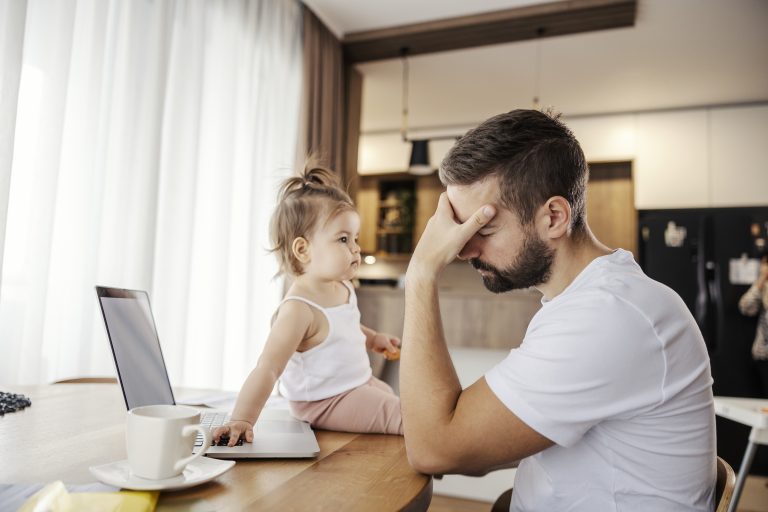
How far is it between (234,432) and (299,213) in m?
0.67

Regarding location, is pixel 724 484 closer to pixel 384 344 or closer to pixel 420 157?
pixel 384 344

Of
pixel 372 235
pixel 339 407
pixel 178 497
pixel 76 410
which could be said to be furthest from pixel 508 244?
pixel 372 235

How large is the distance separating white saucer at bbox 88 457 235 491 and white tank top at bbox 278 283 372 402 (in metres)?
0.38

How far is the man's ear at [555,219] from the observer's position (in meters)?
0.98

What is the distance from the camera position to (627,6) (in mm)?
3248

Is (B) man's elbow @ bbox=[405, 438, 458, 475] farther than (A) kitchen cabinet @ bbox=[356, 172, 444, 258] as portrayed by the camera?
No

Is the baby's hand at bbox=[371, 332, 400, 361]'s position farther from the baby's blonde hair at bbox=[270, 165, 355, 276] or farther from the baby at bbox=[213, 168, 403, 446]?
the baby's blonde hair at bbox=[270, 165, 355, 276]

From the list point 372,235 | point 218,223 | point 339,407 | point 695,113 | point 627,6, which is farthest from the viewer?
point 372,235

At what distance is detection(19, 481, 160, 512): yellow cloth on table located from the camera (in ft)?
1.79

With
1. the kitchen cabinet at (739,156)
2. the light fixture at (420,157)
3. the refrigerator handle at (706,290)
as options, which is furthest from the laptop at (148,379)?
the kitchen cabinet at (739,156)

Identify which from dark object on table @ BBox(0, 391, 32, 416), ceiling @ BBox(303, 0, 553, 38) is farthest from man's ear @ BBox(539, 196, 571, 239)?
ceiling @ BBox(303, 0, 553, 38)

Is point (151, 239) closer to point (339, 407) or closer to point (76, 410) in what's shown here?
point (76, 410)

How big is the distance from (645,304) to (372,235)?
507cm

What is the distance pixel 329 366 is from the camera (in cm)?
118
